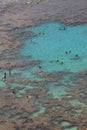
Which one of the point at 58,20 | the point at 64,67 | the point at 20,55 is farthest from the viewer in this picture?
the point at 58,20

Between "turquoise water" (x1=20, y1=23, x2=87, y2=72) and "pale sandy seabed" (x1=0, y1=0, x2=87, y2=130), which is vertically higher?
"turquoise water" (x1=20, y1=23, x2=87, y2=72)

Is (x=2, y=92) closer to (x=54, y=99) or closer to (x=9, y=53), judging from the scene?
(x=54, y=99)

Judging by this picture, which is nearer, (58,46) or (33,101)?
(33,101)

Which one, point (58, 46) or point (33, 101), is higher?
point (58, 46)

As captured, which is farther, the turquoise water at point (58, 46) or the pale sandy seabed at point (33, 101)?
the turquoise water at point (58, 46)

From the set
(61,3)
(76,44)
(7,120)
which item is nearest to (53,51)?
(76,44)

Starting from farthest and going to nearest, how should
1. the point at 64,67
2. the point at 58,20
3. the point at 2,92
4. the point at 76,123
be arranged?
the point at 58,20
the point at 64,67
the point at 2,92
the point at 76,123

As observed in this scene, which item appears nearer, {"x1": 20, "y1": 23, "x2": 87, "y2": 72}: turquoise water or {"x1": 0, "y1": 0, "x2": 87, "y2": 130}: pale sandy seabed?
{"x1": 0, "y1": 0, "x2": 87, "y2": 130}: pale sandy seabed

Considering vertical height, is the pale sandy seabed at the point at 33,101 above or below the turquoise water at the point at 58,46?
below
